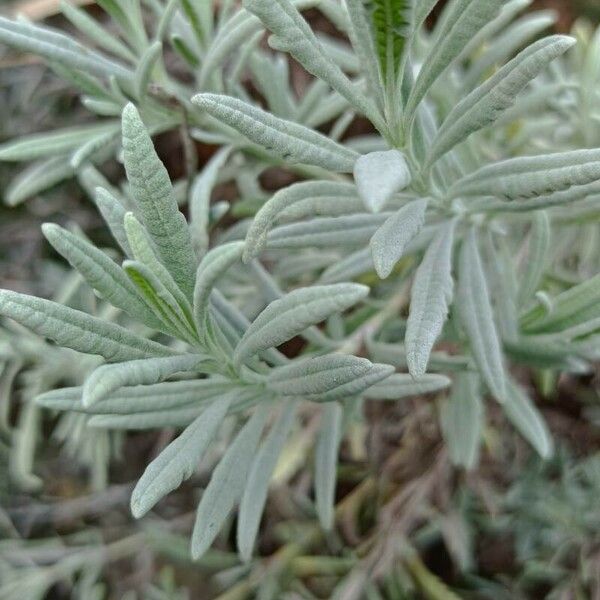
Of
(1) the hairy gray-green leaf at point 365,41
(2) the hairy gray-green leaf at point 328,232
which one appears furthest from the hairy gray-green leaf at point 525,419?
(1) the hairy gray-green leaf at point 365,41

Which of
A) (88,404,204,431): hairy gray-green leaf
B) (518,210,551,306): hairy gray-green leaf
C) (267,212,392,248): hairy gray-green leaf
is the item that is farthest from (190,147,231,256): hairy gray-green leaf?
(518,210,551,306): hairy gray-green leaf

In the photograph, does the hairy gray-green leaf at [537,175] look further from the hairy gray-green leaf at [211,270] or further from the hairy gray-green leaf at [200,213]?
the hairy gray-green leaf at [200,213]

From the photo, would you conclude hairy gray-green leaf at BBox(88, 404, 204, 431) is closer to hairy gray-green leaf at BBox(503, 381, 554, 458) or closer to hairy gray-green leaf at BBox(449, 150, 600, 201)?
hairy gray-green leaf at BBox(449, 150, 600, 201)

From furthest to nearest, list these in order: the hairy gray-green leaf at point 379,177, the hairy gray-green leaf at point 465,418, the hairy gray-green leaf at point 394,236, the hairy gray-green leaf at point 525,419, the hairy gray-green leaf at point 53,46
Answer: the hairy gray-green leaf at point 465,418, the hairy gray-green leaf at point 525,419, the hairy gray-green leaf at point 53,46, the hairy gray-green leaf at point 394,236, the hairy gray-green leaf at point 379,177

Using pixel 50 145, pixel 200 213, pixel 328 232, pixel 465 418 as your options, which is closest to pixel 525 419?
pixel 465 418

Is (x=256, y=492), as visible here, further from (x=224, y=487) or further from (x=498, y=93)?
(x=498, y=93)

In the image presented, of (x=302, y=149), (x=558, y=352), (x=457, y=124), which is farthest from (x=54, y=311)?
(x=558, y=352)
